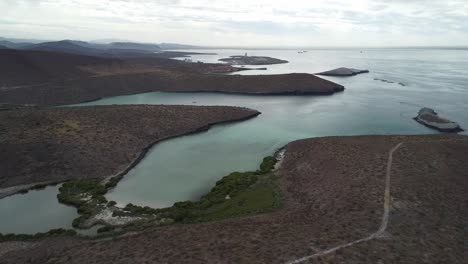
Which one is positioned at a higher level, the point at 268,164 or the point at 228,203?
the point at 268,164

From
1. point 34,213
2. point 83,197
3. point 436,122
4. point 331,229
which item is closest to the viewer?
point 331,229

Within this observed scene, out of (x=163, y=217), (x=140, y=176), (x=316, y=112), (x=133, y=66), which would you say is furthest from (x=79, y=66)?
(x=163, y=217)

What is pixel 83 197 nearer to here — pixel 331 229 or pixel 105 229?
pixel 105 229

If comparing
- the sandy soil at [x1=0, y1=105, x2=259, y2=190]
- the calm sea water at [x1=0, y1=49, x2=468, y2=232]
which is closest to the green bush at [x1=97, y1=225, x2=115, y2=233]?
the calm sea water at [x1=0, y1=49, x2=468, y2=232]

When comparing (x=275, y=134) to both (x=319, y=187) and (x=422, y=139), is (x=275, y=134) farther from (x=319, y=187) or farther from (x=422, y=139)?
(x=319, y=187)

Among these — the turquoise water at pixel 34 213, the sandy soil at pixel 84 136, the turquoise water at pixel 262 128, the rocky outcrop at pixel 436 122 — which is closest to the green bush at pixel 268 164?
the turquoise water at pixel 262 128

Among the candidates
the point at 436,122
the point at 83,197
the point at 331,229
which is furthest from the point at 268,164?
the point at 436,122

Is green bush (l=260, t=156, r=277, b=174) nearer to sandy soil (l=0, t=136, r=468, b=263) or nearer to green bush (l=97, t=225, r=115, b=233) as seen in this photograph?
sandy soil (l=0, t=136, r=468, b=263)
